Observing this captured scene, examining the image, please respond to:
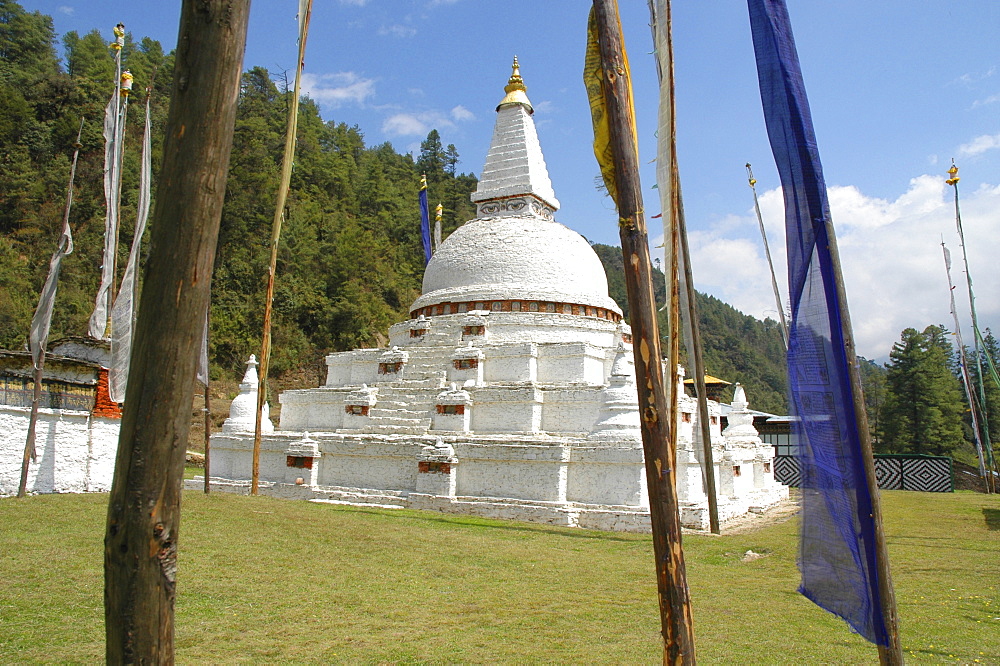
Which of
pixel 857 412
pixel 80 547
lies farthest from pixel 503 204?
pixel 857 412

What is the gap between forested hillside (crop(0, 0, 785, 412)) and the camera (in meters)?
32.1

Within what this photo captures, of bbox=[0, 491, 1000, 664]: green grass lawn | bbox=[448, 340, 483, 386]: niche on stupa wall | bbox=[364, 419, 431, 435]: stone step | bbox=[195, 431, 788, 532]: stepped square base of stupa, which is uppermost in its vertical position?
bbox=[448, 340, 483, 386]: niche on stupa wall

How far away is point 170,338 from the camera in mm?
2404

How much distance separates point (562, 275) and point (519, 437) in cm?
656

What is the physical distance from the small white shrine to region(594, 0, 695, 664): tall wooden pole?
8839mm

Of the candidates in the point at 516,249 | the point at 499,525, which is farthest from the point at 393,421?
the point at 516,249

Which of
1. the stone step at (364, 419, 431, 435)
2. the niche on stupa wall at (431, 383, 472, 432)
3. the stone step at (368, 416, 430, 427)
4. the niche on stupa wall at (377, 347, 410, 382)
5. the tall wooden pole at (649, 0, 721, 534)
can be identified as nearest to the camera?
the tall wooden pole at (649, 0, 721, 534)

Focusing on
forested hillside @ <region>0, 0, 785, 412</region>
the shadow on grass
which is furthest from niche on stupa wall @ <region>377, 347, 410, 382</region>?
forested hillside @ <region>0, 0, 785, 412</region>

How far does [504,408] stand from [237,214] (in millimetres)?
27871

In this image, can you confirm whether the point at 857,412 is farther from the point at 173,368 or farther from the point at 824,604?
the point at 173,368

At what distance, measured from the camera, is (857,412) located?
3.69 metres

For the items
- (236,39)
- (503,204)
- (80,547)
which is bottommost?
(80,547)

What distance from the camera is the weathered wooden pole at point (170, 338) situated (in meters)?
2.30

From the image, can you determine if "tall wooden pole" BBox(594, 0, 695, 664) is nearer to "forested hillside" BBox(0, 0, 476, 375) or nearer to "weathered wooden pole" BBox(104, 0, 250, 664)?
"weathered wooden pole" BBox(104, 0, 250, 664)
